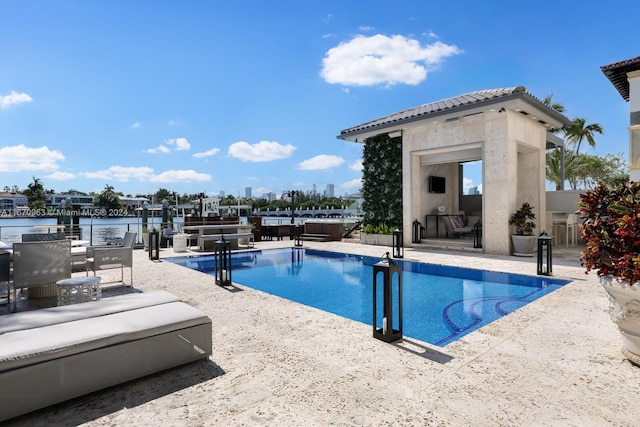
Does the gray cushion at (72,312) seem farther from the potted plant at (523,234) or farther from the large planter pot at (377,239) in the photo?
the large planter pot at (377,239)

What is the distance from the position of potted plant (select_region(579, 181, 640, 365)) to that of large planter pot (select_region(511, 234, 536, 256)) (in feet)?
23.9

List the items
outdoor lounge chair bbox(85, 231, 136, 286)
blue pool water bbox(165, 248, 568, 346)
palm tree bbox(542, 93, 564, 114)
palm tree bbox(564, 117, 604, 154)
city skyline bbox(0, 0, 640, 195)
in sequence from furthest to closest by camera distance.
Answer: palm tree bbox(564, 117, 604, 154), palm tree bbox(542, 93, 564, 114), city skyline bbox(0, 0, 640, 195), outdoor lounge chair bbox(85, 231, 136, 286), blue pool water bbox(165, 248, 568, 346)

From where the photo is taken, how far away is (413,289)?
6469 millimetres

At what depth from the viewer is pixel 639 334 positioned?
105 inches

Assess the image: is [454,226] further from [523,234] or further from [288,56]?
[288,56]

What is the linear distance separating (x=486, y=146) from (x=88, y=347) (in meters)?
10.6

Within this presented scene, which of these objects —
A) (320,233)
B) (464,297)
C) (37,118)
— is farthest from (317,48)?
(37,118)

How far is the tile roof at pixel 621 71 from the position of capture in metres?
10.0

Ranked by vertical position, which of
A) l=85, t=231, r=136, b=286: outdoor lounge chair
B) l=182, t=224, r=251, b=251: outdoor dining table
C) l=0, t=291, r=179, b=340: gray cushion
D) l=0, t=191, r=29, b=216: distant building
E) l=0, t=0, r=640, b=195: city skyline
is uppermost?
l=0, t=0, r=640, b=195: city skyline

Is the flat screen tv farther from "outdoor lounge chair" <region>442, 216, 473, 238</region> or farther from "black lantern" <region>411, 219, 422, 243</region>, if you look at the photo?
"black lantern" <region>411, 219, 422, 243</region>

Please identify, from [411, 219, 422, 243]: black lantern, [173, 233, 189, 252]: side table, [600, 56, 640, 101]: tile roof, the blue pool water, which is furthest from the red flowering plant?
[173, 233, 189, 252]: side table

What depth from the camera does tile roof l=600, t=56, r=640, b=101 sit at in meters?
10.0

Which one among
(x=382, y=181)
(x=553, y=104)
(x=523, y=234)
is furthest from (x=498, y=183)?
(x=553, y=104)

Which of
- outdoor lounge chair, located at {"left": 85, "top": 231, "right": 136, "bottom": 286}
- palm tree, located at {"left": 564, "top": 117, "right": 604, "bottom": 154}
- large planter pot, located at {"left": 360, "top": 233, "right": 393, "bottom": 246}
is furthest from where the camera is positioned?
palm tree, located at {"left": 564, "top": 117, "right": 604, "bottom": 154}
